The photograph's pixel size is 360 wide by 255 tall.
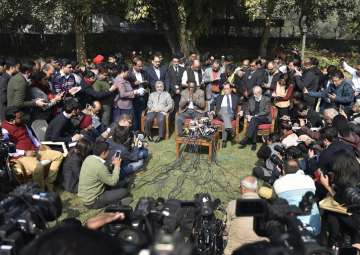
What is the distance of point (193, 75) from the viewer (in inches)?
389

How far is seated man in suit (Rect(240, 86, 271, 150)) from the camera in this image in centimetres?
900

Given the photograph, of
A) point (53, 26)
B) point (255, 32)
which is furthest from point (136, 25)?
point (255, 32)

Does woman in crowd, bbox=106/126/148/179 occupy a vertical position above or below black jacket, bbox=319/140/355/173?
below

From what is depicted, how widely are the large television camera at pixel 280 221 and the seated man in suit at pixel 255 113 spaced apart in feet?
19.6

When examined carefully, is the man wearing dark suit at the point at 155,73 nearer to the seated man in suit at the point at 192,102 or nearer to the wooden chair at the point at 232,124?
the seated man in suit at the point at 192,102

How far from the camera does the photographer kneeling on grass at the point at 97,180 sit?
6113mm

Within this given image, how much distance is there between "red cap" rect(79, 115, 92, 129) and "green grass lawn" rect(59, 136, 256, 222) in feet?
4.01

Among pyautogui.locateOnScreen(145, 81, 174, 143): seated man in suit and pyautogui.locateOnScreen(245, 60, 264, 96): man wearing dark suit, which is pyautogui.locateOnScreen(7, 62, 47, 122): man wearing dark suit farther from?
pyautogui.locateOnScreen(245, 60, 264, 96): man wearing dark suit

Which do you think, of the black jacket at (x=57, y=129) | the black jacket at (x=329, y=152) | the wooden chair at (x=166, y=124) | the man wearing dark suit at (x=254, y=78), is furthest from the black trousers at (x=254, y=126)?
the black jacket at (x=57, y=129)

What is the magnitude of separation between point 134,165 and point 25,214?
4.96m

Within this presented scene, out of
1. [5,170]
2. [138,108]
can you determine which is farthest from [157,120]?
[5,170]

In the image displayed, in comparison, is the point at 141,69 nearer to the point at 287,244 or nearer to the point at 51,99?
the point at 51,99

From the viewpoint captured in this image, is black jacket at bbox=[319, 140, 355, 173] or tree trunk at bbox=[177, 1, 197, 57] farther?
tree trunk at bbox=[177, 1, 197, 57]

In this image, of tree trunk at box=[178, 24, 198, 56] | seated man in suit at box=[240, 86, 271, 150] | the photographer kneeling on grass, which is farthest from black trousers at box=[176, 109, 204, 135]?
tree trunk at box=[178, 24, 198, 56]
